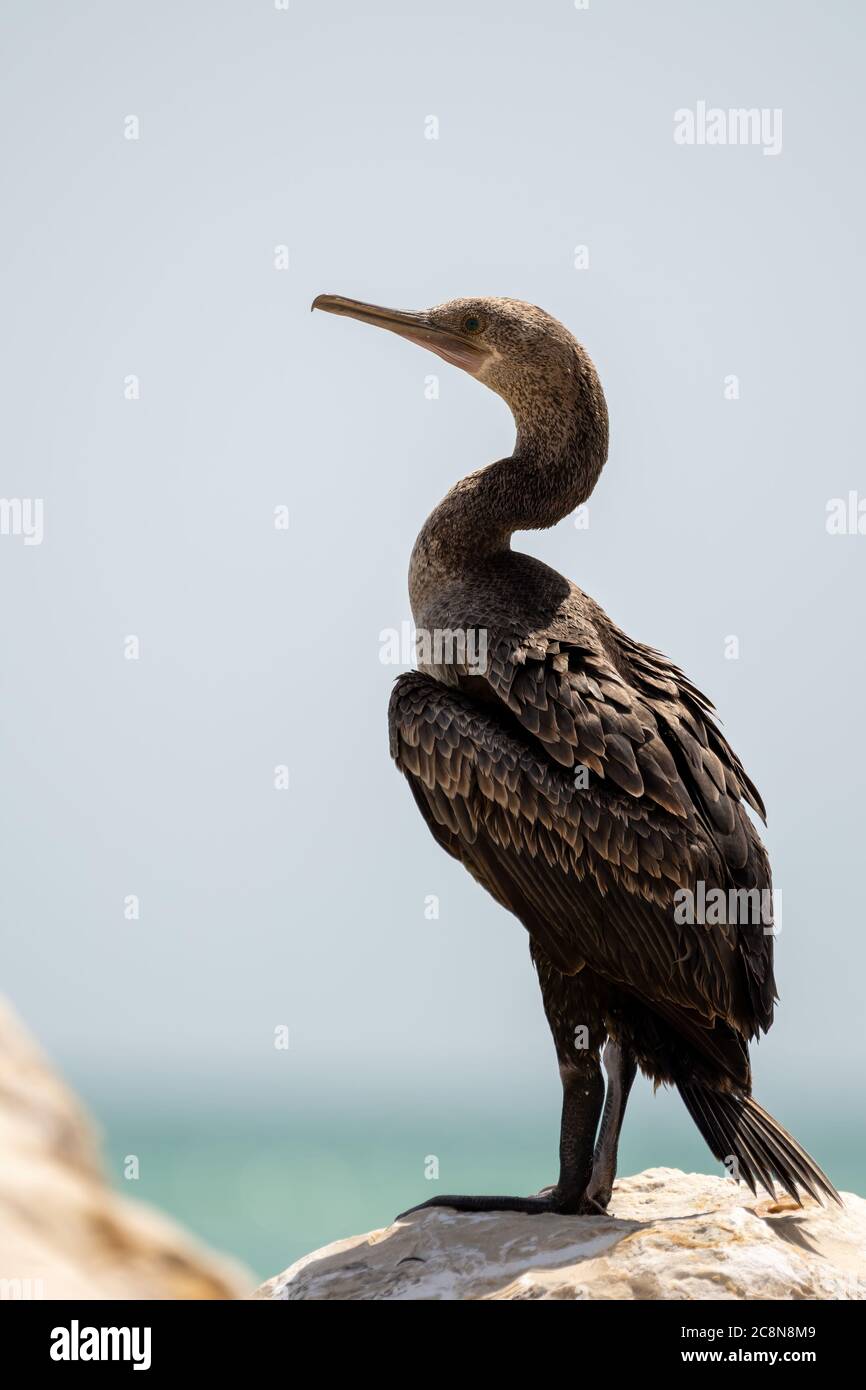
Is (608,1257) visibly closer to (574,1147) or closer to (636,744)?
(574,1147)

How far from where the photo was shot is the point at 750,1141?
6461 mm

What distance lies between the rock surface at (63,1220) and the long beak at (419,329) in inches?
161

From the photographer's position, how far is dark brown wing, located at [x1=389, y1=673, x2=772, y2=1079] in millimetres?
6422

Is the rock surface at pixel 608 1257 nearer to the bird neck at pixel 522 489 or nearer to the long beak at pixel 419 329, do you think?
the bird neck at pixel 522 489

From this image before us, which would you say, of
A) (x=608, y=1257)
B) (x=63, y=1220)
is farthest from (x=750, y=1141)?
(x=63, y=1220)

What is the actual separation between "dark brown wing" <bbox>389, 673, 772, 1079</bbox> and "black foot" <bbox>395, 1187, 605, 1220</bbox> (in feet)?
3.27

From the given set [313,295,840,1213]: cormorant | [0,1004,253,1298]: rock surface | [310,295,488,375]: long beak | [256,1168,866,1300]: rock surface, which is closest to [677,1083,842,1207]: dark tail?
[313,295,840,1213]: cormorant

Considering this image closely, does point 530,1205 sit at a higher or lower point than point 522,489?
lower

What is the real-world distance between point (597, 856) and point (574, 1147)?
133 cm

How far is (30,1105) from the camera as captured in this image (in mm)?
5453
